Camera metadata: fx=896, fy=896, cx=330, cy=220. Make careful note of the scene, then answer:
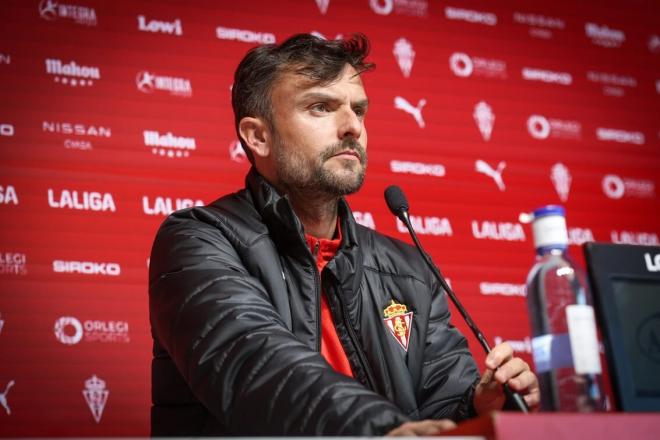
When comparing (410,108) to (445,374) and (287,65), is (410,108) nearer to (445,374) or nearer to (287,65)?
(287,65)

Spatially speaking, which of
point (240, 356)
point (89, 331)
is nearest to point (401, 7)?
point (89, 331)

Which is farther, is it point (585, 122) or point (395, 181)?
point (585, 122)

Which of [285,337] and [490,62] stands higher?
[490,62]

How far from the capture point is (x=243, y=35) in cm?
316

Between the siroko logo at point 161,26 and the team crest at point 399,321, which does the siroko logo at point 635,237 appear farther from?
the siroko logo at point 161,26

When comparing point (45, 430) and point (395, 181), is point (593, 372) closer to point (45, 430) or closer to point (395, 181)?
point (45, 430)

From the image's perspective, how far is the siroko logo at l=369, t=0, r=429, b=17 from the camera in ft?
11.2

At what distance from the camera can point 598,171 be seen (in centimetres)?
352

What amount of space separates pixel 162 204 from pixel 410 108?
1.02m

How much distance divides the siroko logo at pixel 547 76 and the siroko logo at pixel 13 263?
6.63 ft

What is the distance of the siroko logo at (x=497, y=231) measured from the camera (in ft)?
10.8

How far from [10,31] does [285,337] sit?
1.94 meters

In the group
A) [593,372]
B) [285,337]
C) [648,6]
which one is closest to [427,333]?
[285,337]

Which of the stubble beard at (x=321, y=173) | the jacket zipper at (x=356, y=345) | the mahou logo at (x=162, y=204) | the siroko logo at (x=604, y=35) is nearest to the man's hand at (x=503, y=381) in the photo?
the jacket zipper at (x=356, y=345)
